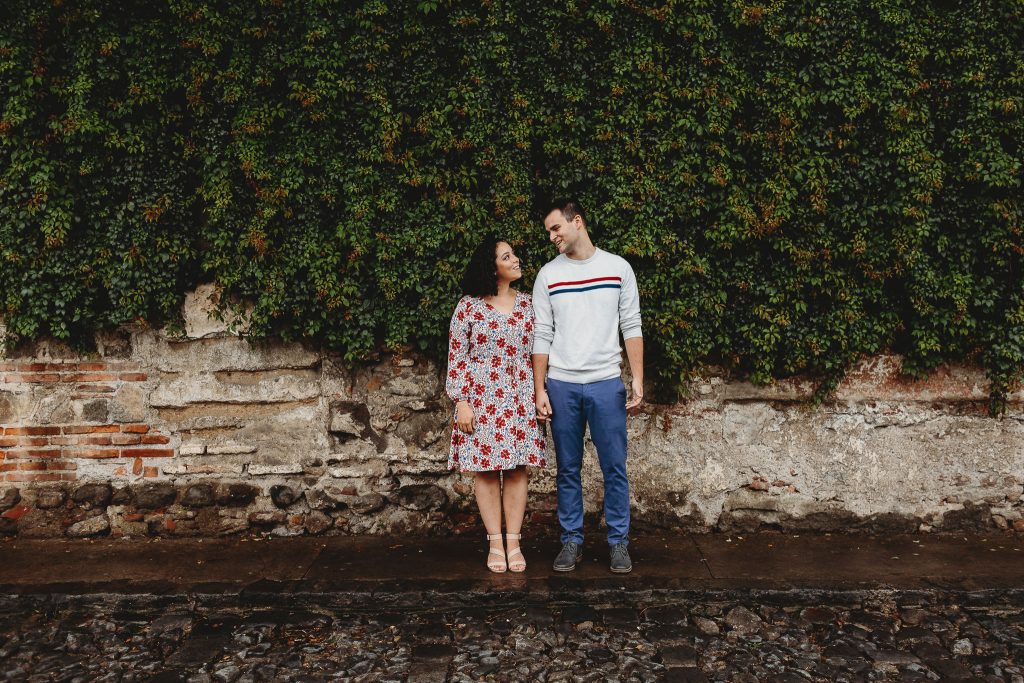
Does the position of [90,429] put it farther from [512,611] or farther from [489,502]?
[512,611]

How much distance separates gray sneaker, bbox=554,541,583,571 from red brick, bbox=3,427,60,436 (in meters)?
3.35

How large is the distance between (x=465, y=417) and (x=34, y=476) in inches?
118

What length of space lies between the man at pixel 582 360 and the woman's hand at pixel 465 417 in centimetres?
39

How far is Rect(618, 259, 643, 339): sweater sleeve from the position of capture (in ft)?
14.0

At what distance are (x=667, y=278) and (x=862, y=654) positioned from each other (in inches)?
89.6

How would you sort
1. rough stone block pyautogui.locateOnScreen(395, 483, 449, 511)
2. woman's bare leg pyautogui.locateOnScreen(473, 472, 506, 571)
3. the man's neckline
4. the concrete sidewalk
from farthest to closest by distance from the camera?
rough stone block pyautogui.locateOnScreen(395, 483, 449, 511) → woman's bare leg pyautogui.locateOnScreen(473, 472, 506, 571) → the man's neckline → the concrete sidewalk

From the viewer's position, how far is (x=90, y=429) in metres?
5.03

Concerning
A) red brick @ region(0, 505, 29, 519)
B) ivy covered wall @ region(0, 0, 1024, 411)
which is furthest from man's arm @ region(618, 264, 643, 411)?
red brick @ region(0, 505, 29, 519)

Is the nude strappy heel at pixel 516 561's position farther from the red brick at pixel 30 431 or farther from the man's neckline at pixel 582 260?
the red brick at pixel 30 431

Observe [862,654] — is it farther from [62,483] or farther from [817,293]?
[62,483]

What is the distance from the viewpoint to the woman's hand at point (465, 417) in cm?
429

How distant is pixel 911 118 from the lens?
4.58 m

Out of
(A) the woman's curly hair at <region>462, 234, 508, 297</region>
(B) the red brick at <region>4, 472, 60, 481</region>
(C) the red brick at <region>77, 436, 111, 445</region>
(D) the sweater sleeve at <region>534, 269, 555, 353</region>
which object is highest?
(A) the woman's curly hair at <region>462, 234, 508, 297</region>

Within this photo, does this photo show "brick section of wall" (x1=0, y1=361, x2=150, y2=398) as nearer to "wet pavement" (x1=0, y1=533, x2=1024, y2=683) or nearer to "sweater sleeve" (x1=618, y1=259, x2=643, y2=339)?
"wet pavement" (x1=0, y1=533, x2=1024, y2=683)
